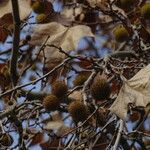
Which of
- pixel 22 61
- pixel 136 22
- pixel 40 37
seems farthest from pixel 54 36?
pixel 22 61

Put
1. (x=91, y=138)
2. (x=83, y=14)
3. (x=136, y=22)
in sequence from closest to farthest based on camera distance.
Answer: (x=91, y=138), (x=136, y=22), (x=83, y=14)

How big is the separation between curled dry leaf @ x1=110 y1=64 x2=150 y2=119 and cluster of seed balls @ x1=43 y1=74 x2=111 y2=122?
0.83 ft

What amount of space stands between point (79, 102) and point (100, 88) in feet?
0.52

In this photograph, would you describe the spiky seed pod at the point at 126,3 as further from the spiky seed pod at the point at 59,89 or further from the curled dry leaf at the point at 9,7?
the spiky seed pod at the point at 59,89

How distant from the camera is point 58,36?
8.46 ft

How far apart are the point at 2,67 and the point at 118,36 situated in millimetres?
690

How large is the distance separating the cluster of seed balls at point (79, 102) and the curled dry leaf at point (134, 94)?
254 mm

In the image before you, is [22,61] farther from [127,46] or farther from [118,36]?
[127,46]

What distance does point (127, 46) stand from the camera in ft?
13.1

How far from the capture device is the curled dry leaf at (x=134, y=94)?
191 cm

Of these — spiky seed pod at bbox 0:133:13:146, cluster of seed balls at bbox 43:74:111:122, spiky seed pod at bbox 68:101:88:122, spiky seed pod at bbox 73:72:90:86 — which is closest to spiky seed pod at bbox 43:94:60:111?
cluster of seed balls at bbox 43:74:111:122

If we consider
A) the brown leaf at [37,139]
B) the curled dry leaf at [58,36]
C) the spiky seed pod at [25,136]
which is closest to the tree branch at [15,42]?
the curled dry leaf at [58,36]

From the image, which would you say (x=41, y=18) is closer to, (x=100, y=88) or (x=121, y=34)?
(x=121, y=34)

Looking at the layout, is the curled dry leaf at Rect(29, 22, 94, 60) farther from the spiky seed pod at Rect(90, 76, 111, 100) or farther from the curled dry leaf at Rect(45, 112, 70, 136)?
the curled dry leaf at Rect(45, 112, 70, 136)
